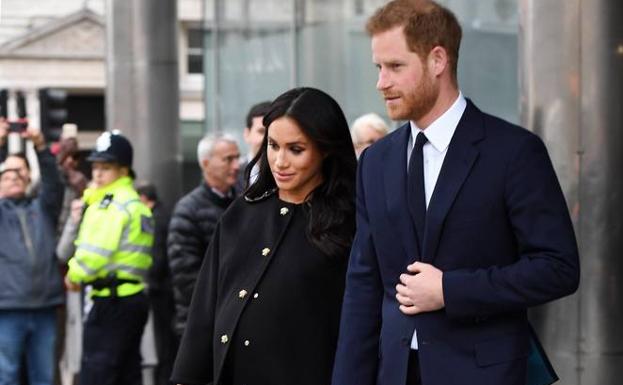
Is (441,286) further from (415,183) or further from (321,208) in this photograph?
(321,208)

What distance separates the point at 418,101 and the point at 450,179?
0.87ft

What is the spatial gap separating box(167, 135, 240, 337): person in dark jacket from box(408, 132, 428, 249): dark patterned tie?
16.7 feet

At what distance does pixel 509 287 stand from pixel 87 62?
30142 millimetres

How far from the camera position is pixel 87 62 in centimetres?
3353

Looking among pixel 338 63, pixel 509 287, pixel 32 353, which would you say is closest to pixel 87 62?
pixel 338 63

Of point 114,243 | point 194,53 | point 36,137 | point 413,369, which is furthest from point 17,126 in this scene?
point 194,53

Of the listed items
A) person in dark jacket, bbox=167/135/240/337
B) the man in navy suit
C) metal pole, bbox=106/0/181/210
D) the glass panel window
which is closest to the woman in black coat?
the man in navy suit

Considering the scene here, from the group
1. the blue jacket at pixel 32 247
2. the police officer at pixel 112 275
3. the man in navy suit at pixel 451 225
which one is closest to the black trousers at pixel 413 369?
the man in navy suit at pixel 451 225

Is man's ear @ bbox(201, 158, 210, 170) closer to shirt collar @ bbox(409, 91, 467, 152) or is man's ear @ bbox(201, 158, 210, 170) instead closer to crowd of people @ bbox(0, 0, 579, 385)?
crowd of people @ bbox(0, 0, 579, 385)

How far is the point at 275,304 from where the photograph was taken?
16.6 feet

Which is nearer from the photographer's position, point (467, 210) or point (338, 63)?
point (467, 210)

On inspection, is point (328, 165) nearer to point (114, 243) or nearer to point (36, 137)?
point (114, 243)

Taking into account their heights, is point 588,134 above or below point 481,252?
above

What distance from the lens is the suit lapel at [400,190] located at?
4324 mm
